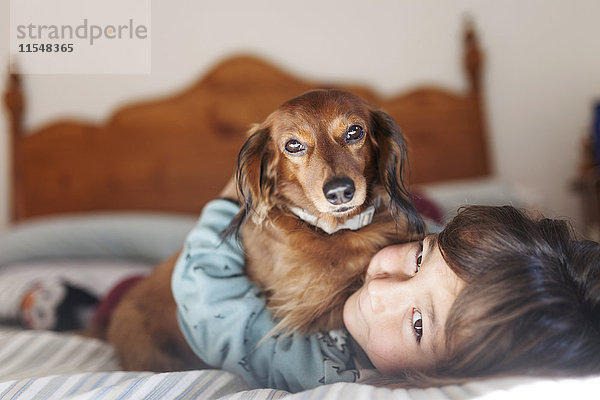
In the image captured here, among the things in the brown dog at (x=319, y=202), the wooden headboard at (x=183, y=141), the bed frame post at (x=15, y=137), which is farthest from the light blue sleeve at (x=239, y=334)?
the bed frame post at (x=15, y=137)

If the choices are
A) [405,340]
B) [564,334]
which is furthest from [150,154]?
[564,334]

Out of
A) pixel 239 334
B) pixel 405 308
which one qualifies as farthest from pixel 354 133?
pixel 239 334

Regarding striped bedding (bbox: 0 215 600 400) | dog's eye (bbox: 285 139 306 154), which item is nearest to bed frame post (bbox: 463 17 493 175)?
striped bedding (bbox: 0 215 600 400)

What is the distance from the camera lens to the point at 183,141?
2.49 m

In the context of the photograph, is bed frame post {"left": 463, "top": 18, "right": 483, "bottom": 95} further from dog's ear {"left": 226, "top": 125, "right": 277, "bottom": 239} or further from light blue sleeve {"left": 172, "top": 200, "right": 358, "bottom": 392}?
light blue sleeve {"left": 172, "top": 200, "right": 358, "bottom": 392}

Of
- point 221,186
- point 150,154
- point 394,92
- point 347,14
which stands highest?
point 347,14

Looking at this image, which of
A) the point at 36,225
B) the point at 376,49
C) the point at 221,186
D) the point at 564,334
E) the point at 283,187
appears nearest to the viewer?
the point at 564,334

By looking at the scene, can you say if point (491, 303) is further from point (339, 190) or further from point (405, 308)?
point (339, 190)

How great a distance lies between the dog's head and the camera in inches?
28.3

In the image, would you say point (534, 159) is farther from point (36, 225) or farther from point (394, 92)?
point (36, 225)

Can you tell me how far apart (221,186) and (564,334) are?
2.08 metres

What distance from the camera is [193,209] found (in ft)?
8.09

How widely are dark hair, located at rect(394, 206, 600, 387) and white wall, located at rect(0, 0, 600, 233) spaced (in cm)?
215

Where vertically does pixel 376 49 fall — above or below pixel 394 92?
above
